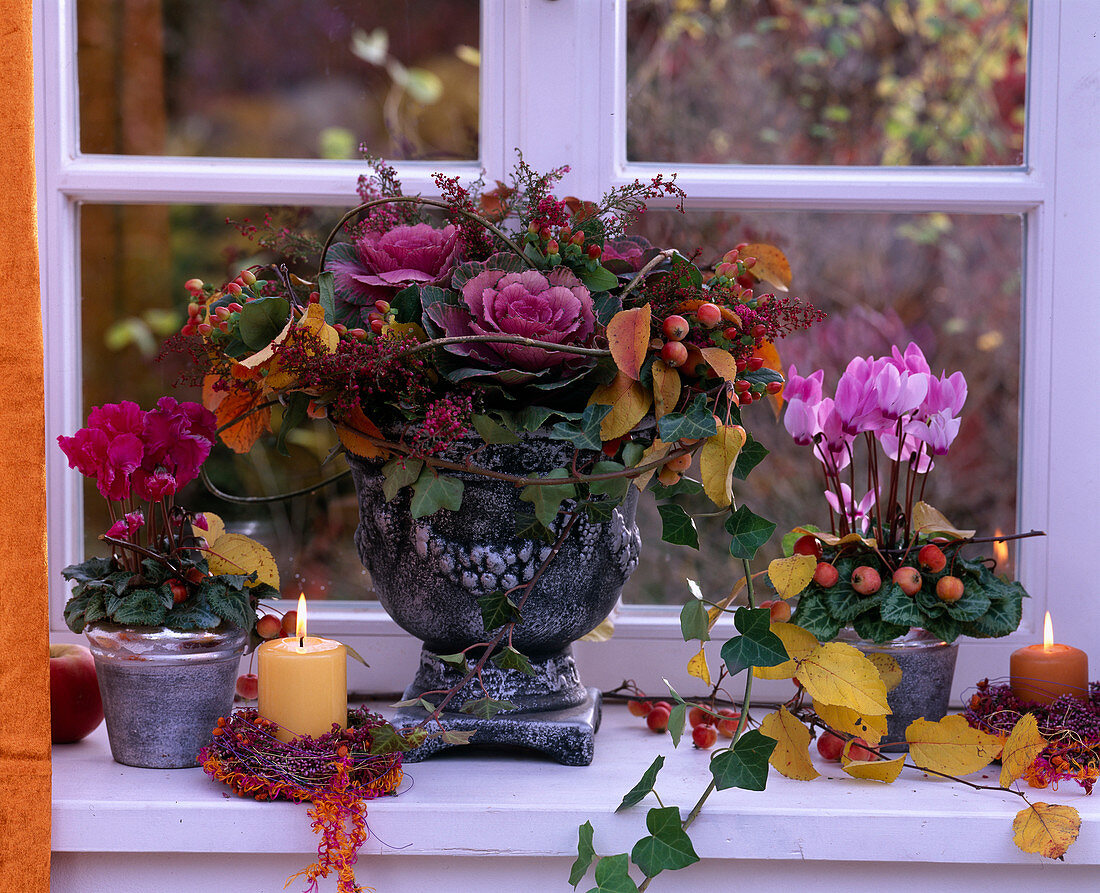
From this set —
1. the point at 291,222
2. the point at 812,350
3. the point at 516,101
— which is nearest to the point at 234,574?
the point at 291,222

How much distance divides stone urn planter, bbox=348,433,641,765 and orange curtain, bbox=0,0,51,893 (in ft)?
0.88

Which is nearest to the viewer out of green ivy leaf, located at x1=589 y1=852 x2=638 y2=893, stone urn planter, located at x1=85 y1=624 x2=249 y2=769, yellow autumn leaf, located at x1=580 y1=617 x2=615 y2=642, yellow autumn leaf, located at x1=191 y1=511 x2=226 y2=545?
green ivy leaf, located at x1=589 y1=852 x2=638 y2=893

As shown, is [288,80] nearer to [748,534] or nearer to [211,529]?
[211,529]

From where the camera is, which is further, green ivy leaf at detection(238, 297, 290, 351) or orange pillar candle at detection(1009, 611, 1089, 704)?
orange pillar candle at detection(1009, 611, 1089, 704)

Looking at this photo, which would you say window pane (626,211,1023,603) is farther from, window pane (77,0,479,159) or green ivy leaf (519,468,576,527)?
green ivy leaf (519,468,576,527)

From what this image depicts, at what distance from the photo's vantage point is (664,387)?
774mm

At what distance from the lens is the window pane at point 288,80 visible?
1125 millimetres

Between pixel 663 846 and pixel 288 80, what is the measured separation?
0.92 meters

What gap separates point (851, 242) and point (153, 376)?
83 centimetres

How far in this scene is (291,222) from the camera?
3.69 feet

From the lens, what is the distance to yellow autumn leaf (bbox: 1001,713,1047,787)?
0.80 m

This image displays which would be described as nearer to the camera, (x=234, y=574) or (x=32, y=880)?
(x=32, y=880)

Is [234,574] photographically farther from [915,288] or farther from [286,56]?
[915,288]

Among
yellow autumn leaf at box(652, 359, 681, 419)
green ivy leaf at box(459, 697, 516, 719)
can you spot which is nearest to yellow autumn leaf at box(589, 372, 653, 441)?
yellow autumn leaf at box(652, 359, 681, 419)
